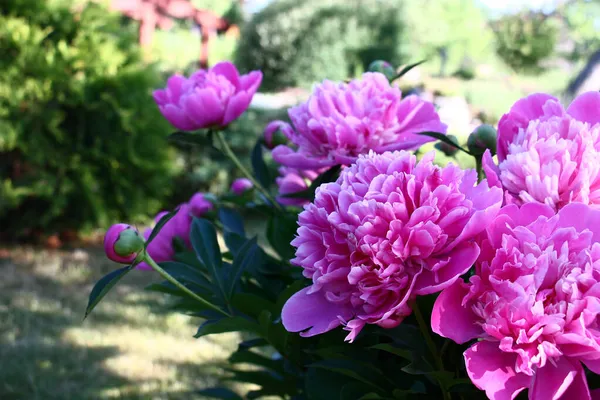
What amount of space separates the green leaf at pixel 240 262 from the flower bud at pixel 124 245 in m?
0.13

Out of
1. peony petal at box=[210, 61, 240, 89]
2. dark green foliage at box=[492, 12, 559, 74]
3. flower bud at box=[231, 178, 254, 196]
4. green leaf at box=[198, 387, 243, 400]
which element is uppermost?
peony petal at box=[210, 61, 240, 89]

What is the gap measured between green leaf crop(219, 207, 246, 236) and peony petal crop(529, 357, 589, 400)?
0.56 m

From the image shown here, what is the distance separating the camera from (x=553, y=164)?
1.60ft

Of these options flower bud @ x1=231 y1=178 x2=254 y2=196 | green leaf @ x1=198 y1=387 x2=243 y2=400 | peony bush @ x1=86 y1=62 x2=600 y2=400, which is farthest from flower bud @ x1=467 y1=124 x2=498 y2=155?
green leaf @ x1=198 y1=387 x2=243 y2=400

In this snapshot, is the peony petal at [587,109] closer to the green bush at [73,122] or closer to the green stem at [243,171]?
the green stem at [243,171]

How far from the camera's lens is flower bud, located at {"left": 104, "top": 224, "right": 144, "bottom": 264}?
0.61 meters

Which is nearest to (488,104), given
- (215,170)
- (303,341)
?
(215,170)

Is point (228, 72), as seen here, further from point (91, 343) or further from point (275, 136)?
point (91, 343)

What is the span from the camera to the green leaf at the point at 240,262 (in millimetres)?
709

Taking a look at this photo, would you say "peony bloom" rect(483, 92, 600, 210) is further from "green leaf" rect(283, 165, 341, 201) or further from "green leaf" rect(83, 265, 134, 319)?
"green leaf" rect(83, 265, 134, 319)

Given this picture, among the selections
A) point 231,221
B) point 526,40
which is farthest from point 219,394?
point 526,40

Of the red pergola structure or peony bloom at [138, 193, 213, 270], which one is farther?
the red pergola structure

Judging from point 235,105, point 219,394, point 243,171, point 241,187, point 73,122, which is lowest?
point 73,122

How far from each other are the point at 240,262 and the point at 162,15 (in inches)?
296
